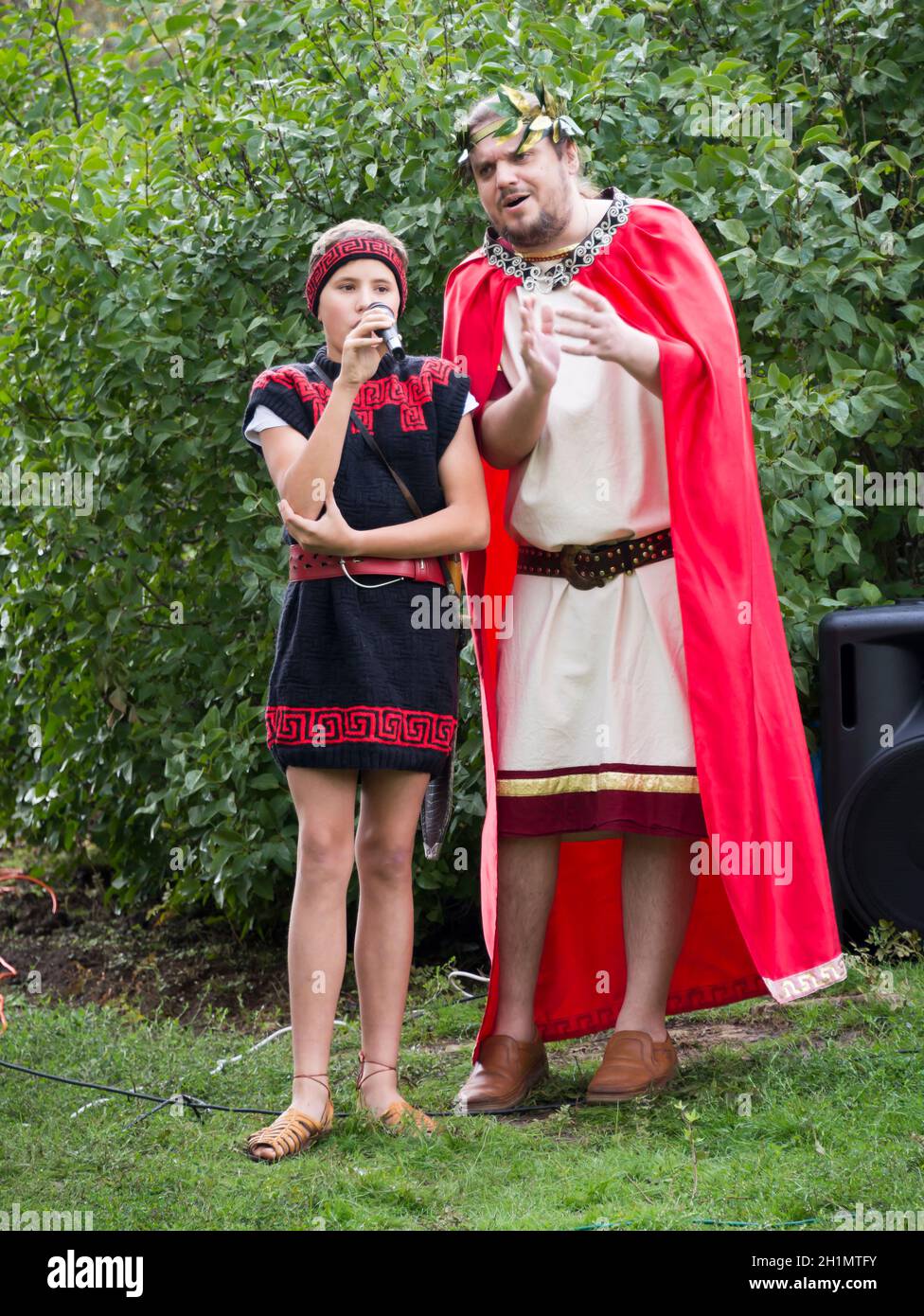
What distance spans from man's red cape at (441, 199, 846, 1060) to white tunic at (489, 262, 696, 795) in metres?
0.07

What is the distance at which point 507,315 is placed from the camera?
333cm

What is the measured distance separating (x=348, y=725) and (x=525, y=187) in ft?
3.87

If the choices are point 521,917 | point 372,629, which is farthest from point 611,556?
point 521,917

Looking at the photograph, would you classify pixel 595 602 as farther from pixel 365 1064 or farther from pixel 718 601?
pixel 365 1064

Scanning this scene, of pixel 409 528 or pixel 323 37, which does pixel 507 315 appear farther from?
pixel 323 37

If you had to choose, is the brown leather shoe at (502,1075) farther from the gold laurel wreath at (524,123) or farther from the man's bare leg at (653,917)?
the gold laurel wreath at (524,123)

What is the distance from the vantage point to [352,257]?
3.00m

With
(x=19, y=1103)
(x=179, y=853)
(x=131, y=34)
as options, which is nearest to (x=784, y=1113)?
(x=19, y=1103)

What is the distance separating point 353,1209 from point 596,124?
3014 millimetres

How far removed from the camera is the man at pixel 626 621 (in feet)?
10.4

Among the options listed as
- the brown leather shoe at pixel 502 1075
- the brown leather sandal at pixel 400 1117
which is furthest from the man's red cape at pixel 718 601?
the brown leather sandal at pixel 400 1117

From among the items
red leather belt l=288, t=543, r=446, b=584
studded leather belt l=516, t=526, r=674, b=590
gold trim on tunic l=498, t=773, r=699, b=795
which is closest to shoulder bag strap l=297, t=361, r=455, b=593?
red leather belt l=288, t=543, r=446, b=584

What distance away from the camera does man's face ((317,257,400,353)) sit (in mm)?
3008

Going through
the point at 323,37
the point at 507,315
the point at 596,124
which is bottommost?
the point at 507,315
